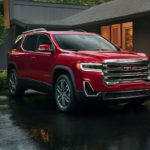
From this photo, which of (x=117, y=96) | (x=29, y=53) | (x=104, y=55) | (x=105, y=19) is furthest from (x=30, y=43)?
(x=105, y=19)

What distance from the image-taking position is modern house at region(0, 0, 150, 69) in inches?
762

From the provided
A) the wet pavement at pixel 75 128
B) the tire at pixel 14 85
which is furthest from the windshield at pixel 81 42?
the tire at pixel 14 85

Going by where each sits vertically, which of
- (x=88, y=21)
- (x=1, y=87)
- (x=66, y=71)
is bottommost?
(x=1, y=87)

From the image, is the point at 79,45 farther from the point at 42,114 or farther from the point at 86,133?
the point at 86,133

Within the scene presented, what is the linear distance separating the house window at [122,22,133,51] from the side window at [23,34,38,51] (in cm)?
1016

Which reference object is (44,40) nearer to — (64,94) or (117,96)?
(64,94)

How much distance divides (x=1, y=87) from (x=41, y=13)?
55.1ft

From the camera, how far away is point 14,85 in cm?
1240

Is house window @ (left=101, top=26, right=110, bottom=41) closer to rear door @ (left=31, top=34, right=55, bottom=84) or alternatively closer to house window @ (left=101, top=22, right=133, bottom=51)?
house window @ (left=101, top=22, right=133, bottom=51)

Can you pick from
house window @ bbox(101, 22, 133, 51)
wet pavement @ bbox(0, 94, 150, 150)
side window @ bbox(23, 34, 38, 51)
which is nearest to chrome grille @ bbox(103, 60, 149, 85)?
wet pavement @ bbox(0, 94, 150, 150)

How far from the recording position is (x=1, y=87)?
14805 mm

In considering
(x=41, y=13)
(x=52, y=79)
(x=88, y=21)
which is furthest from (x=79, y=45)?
(x=41, y=13)

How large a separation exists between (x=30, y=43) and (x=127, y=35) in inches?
435

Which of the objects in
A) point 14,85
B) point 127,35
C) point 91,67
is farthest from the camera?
point 127,35
